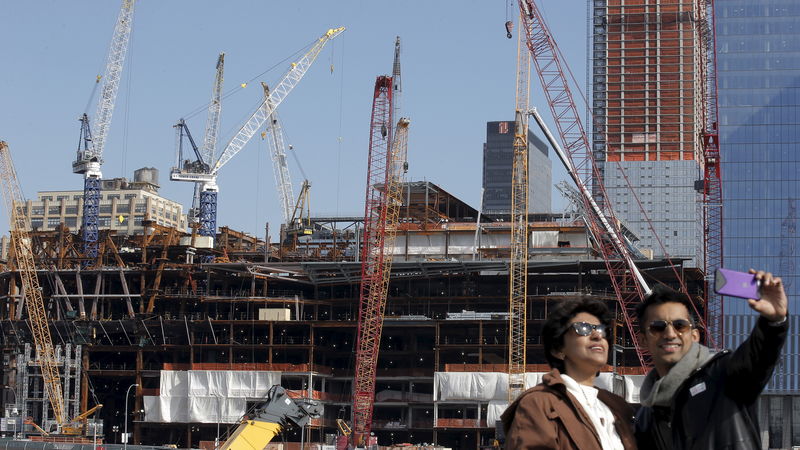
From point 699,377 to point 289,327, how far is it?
15069cm

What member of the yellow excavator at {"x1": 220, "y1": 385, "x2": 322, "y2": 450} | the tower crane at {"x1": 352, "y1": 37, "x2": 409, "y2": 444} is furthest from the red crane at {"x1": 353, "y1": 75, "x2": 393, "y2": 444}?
the yellow excavator at {"x1": 220, "y1": 385, "x2": 322, "y2": 450}

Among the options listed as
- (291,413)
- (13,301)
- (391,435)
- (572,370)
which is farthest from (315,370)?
(572,370)

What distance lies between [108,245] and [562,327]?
16669 cm

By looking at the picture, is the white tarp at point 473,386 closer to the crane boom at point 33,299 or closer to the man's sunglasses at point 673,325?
the crane boom at point 33,299

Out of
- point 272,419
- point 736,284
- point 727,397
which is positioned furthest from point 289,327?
point 736,284

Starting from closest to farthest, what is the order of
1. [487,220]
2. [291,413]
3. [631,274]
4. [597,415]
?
1. [597,415]
2. [291,413]
3. [631,274]
4. [487,220]

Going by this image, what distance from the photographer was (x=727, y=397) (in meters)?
11.9

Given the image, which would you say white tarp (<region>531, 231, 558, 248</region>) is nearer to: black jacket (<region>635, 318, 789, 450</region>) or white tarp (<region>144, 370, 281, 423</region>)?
white tarp (<region>144, 370, 281, 423</region>)

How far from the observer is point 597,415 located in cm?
1223

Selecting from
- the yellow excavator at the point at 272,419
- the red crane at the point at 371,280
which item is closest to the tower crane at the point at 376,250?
the red crane at the point at 371,280

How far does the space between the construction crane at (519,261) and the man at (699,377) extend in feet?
423

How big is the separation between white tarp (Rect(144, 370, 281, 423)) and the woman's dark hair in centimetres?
14512

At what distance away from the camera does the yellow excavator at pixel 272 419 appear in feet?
172

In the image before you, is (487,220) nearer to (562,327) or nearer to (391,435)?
(391,435)
